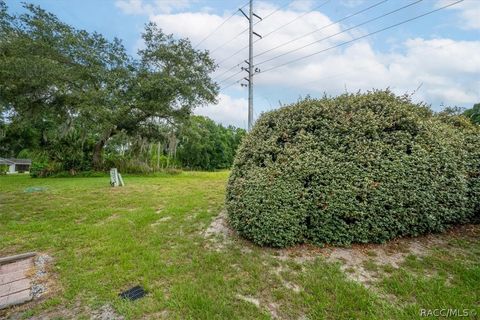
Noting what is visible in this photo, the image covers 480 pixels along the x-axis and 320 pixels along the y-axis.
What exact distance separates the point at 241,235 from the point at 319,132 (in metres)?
1.76

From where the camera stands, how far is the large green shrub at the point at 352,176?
2.96 meters

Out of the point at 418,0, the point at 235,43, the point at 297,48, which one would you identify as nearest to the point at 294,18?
the point at 297,48

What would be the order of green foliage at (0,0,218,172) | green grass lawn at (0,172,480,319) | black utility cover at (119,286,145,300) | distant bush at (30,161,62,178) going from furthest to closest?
distant bush at (30,161,62,178), green foliage at (0,0,218,172), black utility cover at (119,286,145,300), green grass lawn at (0,172,480,319)

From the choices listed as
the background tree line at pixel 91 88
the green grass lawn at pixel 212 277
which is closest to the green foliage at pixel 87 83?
the background tree line at pixel 91 88

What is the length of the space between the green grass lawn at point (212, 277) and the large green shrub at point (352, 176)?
0.33 meters

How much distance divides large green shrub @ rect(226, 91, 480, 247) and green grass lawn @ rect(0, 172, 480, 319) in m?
0.33

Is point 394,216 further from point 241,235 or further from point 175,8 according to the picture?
point 175,8

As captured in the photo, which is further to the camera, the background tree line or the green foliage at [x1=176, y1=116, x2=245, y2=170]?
the green foliage at [x1=176, y1=116, x2=245, y2=170]

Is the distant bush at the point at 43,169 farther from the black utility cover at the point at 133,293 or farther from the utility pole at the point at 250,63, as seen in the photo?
the black utility cover at the point at 133,293

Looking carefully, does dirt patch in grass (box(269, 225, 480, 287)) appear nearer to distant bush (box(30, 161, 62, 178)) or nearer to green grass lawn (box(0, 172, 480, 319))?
green grass lawn (box(0, 172, 480, 319))

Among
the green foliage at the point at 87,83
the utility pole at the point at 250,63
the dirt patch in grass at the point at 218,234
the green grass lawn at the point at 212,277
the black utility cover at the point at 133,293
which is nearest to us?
the green grass lawn at the point at 212,277

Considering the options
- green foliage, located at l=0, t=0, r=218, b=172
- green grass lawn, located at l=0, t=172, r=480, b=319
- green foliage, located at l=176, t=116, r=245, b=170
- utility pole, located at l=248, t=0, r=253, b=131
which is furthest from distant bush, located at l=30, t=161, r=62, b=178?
green foliage, located at l=176, t=116, r=245, b=170

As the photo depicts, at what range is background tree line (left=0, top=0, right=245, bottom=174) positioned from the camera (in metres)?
10.3

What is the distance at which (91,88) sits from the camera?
11570 mm
